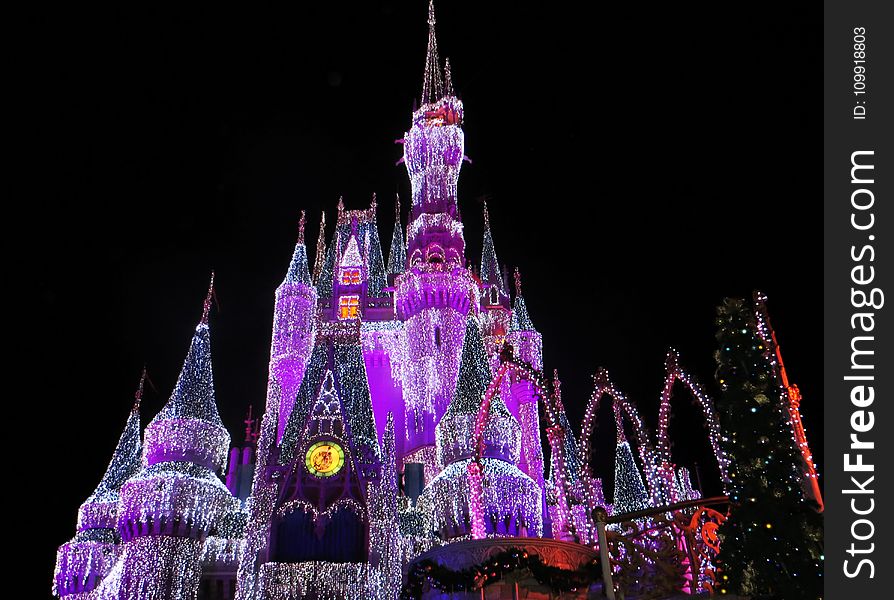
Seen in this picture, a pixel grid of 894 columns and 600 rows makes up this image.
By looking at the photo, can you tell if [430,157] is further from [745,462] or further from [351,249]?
[745,462]

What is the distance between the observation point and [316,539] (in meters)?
25.4

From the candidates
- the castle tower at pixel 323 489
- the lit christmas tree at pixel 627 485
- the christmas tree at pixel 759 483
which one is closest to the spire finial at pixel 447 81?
the castle tower at pixel 323 489

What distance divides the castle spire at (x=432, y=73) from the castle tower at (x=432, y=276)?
2.4 inches

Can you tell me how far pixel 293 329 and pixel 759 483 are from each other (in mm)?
27630

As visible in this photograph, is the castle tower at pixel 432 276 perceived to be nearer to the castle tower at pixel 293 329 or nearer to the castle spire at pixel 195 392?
the castle tower at pixel 293 329

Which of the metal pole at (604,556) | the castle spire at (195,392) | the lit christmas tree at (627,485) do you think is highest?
the castle spire at (195,392)

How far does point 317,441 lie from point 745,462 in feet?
65.1

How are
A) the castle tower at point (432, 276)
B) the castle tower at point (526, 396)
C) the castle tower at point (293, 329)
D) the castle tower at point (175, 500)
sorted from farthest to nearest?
1. the castle tower at point (293, 329)
2. the castle tower at point (432, 276)
3. the castle tower at point (526, 396)
4. the castle tower at point (175, 500)

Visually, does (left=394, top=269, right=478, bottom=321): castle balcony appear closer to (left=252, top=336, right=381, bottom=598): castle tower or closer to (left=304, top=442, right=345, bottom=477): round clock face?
(left=252, top=336, right=381, bottom=598): castle tower

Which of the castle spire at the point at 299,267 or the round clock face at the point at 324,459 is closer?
the round clock face at the point at 324,459

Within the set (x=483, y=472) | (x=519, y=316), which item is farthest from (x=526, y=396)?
(x=483, y=472)

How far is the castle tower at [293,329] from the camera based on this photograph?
32656 mm

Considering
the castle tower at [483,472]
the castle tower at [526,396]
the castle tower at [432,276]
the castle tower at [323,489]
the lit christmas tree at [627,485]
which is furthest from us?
the castle tower at [432,276]
